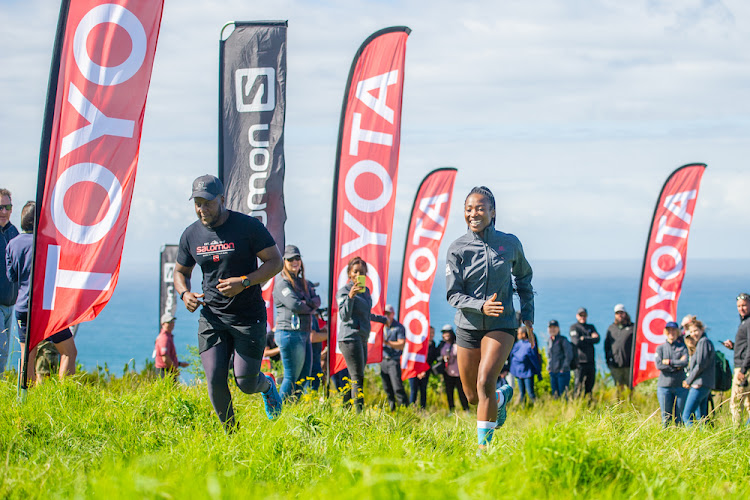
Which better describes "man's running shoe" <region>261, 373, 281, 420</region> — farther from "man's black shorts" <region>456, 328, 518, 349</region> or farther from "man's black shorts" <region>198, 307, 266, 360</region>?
"man's black shorts" <region>456, 328, 518, 349</region>

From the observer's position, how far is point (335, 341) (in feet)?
30.2

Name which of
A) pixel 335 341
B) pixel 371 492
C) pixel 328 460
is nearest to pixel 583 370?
pixel 335 341

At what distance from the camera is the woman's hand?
5.80 metres

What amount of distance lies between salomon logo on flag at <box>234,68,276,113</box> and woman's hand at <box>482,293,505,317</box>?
16.4 ft

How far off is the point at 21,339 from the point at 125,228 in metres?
1.83

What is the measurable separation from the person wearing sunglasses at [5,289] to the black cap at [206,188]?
289 cm

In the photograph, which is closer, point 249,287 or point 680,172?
point 249,287

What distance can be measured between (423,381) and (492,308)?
357 inches

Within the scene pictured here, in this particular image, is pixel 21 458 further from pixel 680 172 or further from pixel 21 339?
pixel 680 172

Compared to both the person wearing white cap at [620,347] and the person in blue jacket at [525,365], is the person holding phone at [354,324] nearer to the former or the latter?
the person in blue jacket at [525,365]

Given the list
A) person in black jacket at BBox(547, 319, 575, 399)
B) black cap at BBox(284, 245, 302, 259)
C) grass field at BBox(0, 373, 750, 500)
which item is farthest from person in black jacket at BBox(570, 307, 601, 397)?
grass field at BBox(0, 373, 750, 500)

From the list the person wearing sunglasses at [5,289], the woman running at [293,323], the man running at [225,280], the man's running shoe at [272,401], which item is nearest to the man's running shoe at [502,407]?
the man's running shoe at [272,401]

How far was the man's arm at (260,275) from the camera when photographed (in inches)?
237

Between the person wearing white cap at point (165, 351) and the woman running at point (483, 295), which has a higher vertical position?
the woman running at point (483, 295)
